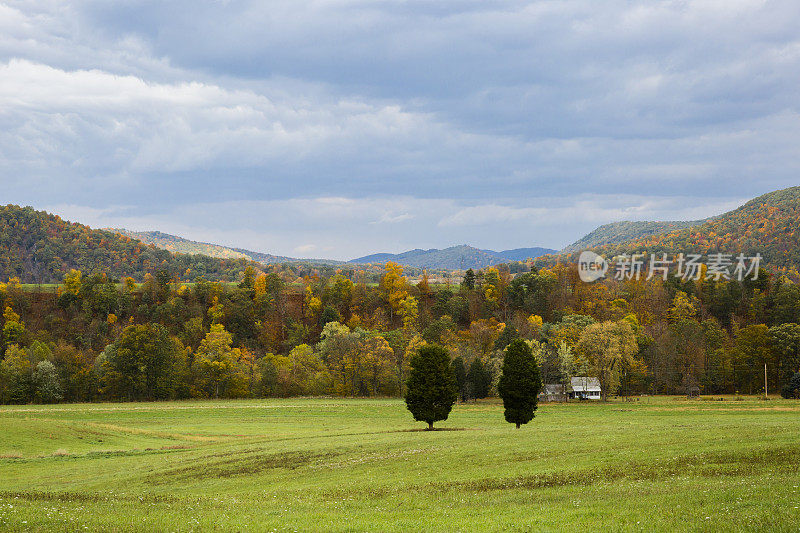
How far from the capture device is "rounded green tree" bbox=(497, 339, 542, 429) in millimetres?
45594

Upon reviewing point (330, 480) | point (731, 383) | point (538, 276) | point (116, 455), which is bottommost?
point (731, 383)

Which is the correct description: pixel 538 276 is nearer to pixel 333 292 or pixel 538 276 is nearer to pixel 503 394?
pixel 333 292

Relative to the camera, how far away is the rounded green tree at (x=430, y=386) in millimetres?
48312

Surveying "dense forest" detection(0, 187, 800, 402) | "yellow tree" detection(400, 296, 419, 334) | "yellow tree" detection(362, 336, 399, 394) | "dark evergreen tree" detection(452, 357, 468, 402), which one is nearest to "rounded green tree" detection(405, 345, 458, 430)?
"dense forest" detection(0, 187, 800, 402)

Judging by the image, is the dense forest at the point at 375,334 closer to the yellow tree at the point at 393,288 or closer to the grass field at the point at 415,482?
the yellow tree at the point at 393,288

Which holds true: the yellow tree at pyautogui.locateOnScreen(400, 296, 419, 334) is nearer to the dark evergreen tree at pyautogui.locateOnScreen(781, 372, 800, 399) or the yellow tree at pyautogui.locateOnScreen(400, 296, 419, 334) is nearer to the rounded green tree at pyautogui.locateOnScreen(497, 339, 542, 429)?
the dark evergreen tree at pyautogui.locateOnScreen(781, 372, 800, 399)

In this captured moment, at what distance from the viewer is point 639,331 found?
112688 millimetres

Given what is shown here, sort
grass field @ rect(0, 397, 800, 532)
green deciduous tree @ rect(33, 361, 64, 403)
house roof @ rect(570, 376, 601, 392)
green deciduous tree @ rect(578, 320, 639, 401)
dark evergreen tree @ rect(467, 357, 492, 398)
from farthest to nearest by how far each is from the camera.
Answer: house roof @ rect(570, 376, 601, 392)
green deciduous tree @ rect(33, 361, 64, 403)
dark evergreen tree @ rect(467, 357, 492, 398)
green deciduous tree @ rect(578, 320, 639, 401)
grass field @ rect(0, 397, 800, 532)

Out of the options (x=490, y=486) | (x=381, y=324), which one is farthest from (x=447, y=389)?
(x=381, y=324)

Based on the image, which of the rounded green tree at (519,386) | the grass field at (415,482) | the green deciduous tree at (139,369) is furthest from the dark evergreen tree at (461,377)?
the green deciduous tree at (139,369)

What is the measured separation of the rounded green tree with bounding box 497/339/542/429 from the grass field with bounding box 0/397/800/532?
30.7 feet

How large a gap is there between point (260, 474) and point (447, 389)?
76.1 feet

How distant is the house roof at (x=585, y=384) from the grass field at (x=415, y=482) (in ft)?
228

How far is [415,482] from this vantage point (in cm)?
2267
